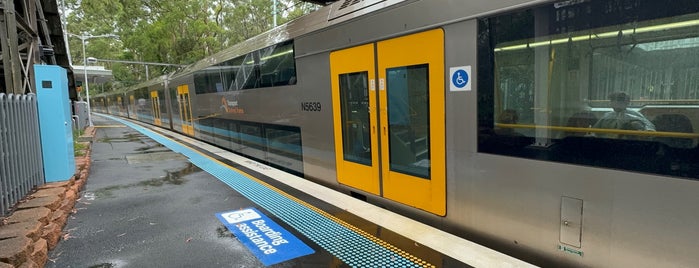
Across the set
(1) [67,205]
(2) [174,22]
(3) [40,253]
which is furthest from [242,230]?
(2) [174,22]

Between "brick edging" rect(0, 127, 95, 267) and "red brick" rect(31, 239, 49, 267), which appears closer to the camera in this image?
"brick edging" rect(0, 127, 95, 267)

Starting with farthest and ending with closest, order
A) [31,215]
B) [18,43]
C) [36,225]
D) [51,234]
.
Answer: [18,43] < [31,215] < [51,234] < [36,225]

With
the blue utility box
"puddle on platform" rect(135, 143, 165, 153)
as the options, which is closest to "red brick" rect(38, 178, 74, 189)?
the blue utility box

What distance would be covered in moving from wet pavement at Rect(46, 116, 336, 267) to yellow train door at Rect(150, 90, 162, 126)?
487 inches

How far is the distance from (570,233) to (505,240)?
585 millimetres

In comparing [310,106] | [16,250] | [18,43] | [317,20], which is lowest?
[16,250]

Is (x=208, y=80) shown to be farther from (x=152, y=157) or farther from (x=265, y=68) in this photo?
(x=265, y=68)

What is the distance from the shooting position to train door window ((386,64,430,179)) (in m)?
3.82

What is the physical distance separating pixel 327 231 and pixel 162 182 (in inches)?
152

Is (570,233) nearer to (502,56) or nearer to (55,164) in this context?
(502,56)

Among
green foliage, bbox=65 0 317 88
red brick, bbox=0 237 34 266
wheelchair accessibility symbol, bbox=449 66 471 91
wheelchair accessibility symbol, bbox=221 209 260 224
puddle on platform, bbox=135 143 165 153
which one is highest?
green foliage, bbox=65 0 317 88

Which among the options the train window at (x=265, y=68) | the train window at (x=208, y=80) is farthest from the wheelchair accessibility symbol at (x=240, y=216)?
the train window at (x=208, y=80)

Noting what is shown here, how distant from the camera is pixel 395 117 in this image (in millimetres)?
4203

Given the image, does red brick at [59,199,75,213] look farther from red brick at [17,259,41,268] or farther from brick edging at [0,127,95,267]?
red brick at [17,259,41,268]
